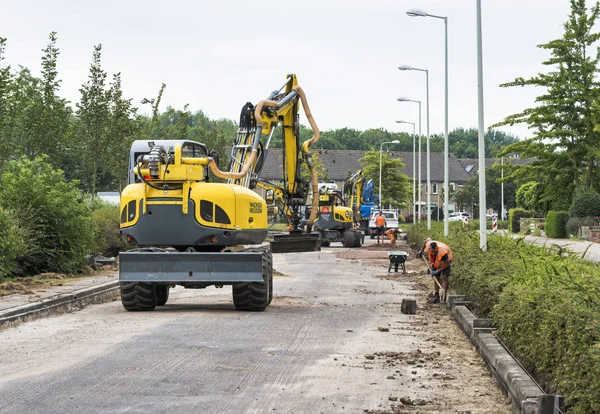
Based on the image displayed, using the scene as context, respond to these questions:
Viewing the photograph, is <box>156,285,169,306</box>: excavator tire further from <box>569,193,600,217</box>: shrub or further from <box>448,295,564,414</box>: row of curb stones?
<box>569,193,600,217</box>: shrub

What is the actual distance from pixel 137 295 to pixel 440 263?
6.41m

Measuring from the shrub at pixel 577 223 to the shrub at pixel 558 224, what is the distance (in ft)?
3.96

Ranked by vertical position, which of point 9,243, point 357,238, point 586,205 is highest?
point 586,205

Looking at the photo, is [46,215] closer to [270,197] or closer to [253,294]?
[270,197]

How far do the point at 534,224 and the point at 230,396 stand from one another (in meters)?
58.4

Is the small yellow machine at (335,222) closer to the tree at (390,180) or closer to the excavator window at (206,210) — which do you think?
the excavator window at (206,210)

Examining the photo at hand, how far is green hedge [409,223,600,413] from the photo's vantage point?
8258 millimetres

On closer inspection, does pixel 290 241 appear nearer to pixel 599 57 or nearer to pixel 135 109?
pixel 135 109

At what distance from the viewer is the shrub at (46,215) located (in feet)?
88.1

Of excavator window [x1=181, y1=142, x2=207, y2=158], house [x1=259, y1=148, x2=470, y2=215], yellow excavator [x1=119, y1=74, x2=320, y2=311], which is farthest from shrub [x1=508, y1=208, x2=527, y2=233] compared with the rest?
house [x1=259, y1=148, x2=470, y2=215]

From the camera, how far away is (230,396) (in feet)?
34.3

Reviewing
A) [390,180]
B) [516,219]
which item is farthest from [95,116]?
[390,180]

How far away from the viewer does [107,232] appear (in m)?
34.2

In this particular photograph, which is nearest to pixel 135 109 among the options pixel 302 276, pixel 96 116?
pixel 96 116
